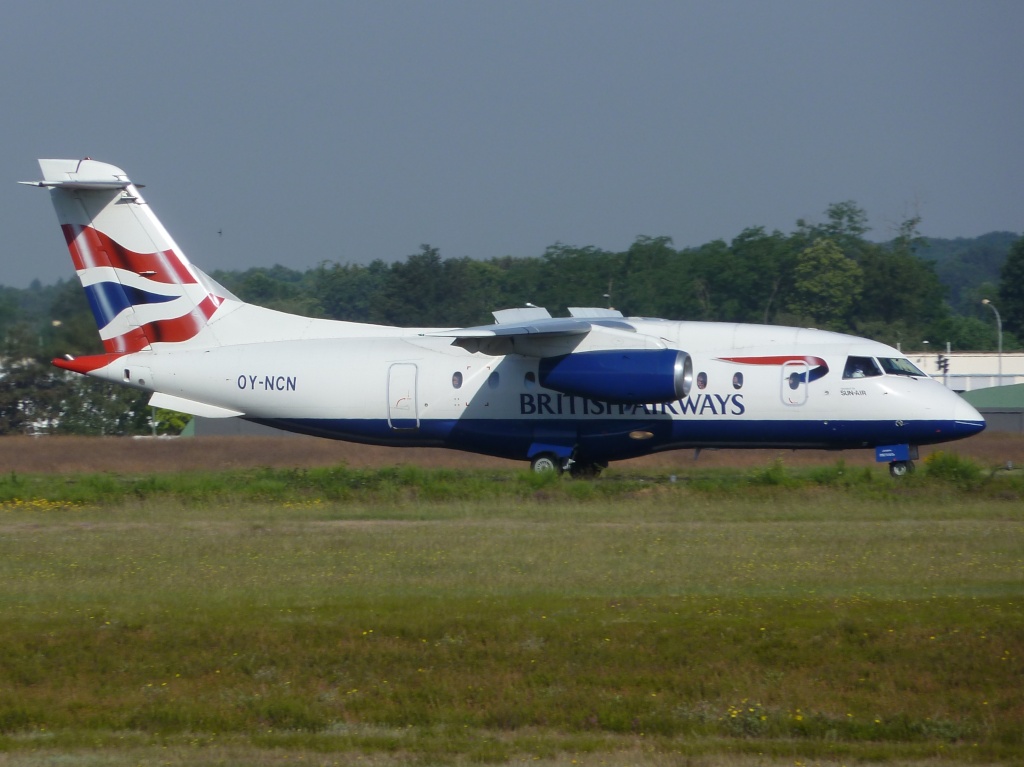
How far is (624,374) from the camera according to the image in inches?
894

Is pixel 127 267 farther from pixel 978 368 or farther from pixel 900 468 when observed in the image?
pixel 978 368

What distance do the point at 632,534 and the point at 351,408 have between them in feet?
32.7

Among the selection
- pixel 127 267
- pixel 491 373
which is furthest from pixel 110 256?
pixel 491 373

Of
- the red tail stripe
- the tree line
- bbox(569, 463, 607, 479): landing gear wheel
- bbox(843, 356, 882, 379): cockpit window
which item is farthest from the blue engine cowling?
the tree line

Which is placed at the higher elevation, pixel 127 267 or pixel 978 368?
pixel 127 267

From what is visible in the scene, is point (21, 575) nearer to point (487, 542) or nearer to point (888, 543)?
point (487, 542)

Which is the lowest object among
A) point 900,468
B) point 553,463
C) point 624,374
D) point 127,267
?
point 900,468

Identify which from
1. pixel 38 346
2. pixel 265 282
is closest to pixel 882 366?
pixel 38 346

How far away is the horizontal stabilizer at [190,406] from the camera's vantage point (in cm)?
2528

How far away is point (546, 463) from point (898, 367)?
722cm

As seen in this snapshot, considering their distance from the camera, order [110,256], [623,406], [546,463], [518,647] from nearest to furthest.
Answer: [518,647]
[623,406]
[546,463]
[110,256]

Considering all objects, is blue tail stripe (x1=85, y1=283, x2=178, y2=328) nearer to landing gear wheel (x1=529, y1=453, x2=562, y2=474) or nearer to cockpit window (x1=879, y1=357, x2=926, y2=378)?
landing gear wheel (x1=529, y1=453, x2=562, y2=474)

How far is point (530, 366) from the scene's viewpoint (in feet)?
80.0

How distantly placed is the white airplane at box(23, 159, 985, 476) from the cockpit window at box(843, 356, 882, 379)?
3cm
